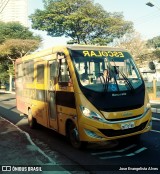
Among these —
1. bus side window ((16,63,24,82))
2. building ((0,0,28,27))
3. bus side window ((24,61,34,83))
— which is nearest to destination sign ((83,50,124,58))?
bus side window ((24,61,34,83))

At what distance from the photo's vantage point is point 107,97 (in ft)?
26.3

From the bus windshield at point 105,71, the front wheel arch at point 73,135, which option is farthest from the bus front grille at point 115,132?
the bus windshield at point 105,71

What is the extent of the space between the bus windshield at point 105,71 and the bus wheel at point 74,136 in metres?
1.20

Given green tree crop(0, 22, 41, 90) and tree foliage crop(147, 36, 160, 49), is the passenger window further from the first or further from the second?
tree foliage crop(147, 36, 160, 49)

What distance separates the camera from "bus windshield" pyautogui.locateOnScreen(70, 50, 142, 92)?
8281 mm

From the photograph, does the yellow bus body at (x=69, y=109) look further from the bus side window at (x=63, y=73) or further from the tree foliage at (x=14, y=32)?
the tree foliage at (x=14, y=32)

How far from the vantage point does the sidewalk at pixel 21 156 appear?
668 centimetres

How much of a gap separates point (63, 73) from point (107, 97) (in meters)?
1.59

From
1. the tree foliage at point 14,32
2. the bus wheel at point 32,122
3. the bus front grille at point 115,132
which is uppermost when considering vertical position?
the tree foliage at point 14,32

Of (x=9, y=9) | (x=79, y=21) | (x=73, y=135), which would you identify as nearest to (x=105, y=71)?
(x=73, y=135)

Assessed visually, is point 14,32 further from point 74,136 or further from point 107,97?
point 107,97

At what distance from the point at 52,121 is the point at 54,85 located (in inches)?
47.1

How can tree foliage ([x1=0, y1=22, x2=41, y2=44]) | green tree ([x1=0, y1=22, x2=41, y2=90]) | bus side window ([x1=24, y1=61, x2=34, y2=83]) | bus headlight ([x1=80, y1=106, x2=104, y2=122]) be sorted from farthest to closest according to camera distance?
tree foliage ([x1=0, y1=22, x2=41, y2=44]), green tree ([x1=0, y1=22, x2=41, y2=90]), bus side window ([x1=24, y1=61, x2=34, y2=83]), bus headlight ([x1=80, y1=106, x2=104, y2=122])

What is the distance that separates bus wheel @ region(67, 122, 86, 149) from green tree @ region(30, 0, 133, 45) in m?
33.5
